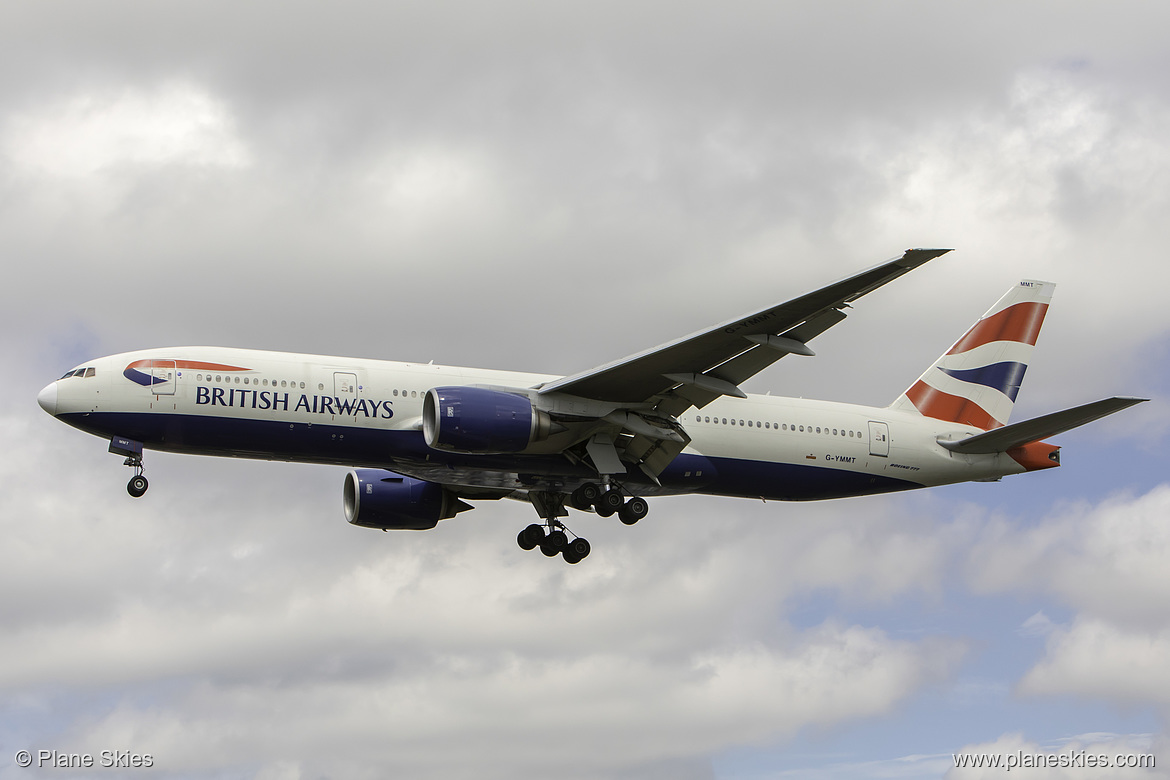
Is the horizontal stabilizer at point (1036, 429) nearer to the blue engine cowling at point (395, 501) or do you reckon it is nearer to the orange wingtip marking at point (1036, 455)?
the orange wingtip marking at point (1036, 455)

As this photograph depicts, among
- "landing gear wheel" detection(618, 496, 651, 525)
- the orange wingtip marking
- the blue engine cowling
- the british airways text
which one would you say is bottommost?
"landing gear wheel" detection(618, 496, 651, 525)

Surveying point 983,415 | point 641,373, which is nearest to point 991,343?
point 983,415

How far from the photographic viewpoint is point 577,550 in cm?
3950

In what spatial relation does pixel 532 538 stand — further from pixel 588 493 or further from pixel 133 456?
pixel 133 456

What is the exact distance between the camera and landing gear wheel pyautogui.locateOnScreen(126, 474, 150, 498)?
33.2m

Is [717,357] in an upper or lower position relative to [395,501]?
lower

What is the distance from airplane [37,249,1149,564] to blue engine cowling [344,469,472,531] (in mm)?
1671

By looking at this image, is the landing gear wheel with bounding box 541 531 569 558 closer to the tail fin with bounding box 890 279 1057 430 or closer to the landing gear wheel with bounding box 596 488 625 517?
the landing gear wheel with bounding box 596 488 625 517

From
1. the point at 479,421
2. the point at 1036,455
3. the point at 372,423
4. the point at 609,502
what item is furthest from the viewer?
the point at 1036,455

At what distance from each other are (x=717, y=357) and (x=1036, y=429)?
10.3 m

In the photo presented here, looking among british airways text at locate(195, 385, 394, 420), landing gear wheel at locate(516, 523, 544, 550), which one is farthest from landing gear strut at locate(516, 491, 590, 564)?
british airways text at locate(195, 385, 394, 420)

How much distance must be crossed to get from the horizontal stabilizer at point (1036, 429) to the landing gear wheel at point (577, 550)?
11.2m

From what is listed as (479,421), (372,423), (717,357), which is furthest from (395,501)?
(717,357)

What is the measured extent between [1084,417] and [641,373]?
1151 cm
